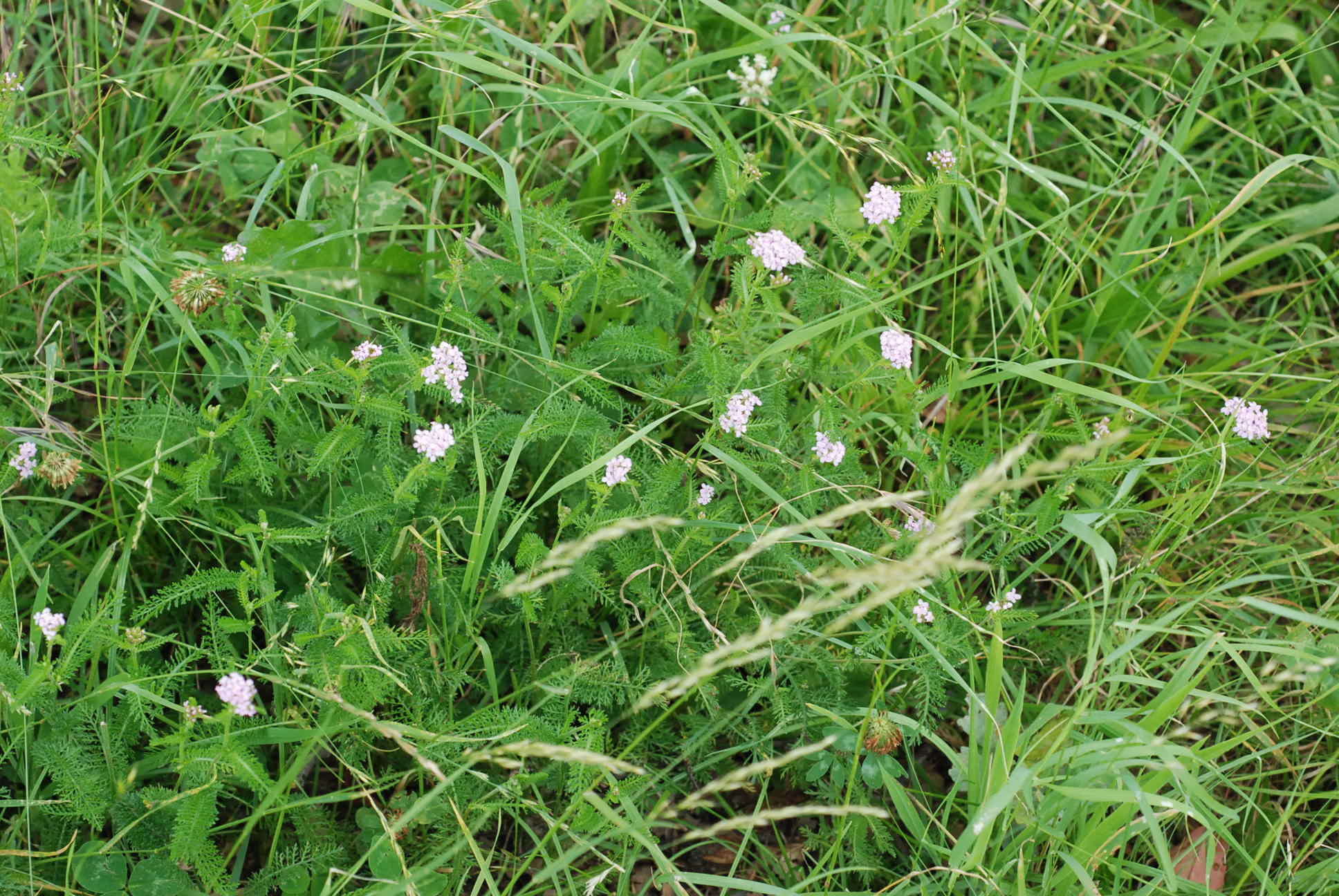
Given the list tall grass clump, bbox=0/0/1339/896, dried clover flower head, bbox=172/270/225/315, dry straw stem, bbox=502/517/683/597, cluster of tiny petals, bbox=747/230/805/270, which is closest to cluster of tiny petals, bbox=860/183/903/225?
tall grass clump, bbox=0/0/1339/896

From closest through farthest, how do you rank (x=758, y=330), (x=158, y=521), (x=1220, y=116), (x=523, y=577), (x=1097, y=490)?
(x=523, y=577) < (x=158, y=521) < (x=758, y=330) < (x=1097, y=490) < (x=1220, y=116)

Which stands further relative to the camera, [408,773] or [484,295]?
[484,295]

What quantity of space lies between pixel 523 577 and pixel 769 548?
21.0 inches

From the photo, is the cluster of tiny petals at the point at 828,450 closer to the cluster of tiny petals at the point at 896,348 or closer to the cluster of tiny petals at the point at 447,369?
the cluster of tiny petals at the point at 896,348

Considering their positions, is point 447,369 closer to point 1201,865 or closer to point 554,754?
point 554,754

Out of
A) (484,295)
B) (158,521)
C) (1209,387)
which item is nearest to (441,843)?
(158,521)

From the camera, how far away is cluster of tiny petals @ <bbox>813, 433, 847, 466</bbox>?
1959 mm

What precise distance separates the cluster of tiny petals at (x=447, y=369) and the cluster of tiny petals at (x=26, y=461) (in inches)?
29.2

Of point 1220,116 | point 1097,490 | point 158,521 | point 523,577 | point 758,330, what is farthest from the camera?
point 1220,116

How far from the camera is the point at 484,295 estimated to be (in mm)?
2234

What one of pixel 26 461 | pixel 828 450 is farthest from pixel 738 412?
pixel 26 461

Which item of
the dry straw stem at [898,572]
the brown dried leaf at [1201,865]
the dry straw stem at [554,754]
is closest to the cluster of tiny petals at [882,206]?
the dry straw stem at [898,572]

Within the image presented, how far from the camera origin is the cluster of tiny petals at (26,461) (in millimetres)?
1961

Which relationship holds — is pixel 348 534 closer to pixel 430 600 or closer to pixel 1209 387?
pixel 430 600
